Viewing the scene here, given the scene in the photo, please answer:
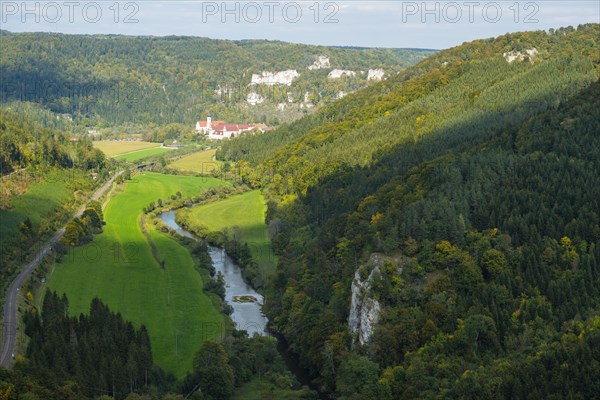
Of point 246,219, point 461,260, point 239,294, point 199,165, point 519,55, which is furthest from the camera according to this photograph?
point 199,165

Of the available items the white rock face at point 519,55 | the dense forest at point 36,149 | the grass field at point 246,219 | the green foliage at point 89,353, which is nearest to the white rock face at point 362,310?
the green foliage at point 89,353

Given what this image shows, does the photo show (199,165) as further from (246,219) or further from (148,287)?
(148,287)

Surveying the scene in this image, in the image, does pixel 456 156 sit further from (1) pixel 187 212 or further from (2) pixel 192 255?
(1) pixel 187 212

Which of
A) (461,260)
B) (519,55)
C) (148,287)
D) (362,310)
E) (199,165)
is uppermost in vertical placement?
(519,55)

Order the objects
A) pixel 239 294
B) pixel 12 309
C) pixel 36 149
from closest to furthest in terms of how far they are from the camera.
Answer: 1. pixel 12 309
2. pixel 239 294
3. pixel 36 149

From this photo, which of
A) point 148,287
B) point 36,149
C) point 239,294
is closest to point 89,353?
point 148,287

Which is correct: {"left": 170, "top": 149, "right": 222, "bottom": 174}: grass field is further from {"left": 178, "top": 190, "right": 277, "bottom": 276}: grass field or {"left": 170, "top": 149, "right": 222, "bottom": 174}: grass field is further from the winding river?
the winding river

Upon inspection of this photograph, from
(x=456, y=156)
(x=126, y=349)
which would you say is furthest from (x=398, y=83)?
(x=126, y=349)
